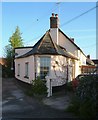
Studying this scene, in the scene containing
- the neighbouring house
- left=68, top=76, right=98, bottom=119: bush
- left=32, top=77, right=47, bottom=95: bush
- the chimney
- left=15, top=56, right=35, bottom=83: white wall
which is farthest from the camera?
the chimney

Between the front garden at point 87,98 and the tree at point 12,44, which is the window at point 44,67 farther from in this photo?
the tree at point 12,44

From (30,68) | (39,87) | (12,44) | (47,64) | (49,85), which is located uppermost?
(12,44)

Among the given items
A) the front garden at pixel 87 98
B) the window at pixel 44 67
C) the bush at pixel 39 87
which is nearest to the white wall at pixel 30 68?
the window at pixel 44 67

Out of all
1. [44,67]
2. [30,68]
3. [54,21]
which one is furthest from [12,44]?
[44,67]

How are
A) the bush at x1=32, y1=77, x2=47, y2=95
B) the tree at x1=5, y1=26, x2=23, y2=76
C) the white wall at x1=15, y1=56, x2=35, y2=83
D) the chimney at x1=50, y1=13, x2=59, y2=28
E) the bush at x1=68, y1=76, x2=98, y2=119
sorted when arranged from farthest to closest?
1. the tree at x1=5, y1=26, x2=23, y2=76
2. the chimney at x1=50, y1=13, x2=59, y2=28
3. the white wall at x1=15, y1=56, x2=35, y2=83
4. the bush at x1=32, y1=77, x2=47, y2=95
5. the bush at x1=68, y1=76, x2=98, y2=119

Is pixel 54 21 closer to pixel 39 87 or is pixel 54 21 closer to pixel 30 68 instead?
pixel 30 68

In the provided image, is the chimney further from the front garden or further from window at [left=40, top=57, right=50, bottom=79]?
the front garden

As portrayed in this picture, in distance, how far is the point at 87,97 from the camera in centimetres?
1203

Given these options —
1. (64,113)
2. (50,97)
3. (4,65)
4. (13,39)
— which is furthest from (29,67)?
(13,39)

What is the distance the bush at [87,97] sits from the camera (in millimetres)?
11773

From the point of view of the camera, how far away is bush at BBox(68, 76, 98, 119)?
11.8 meters

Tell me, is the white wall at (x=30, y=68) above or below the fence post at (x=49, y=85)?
above

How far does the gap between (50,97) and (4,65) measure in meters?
19.0

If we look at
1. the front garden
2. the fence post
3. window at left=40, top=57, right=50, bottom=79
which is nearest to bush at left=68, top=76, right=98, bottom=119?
the front garden
